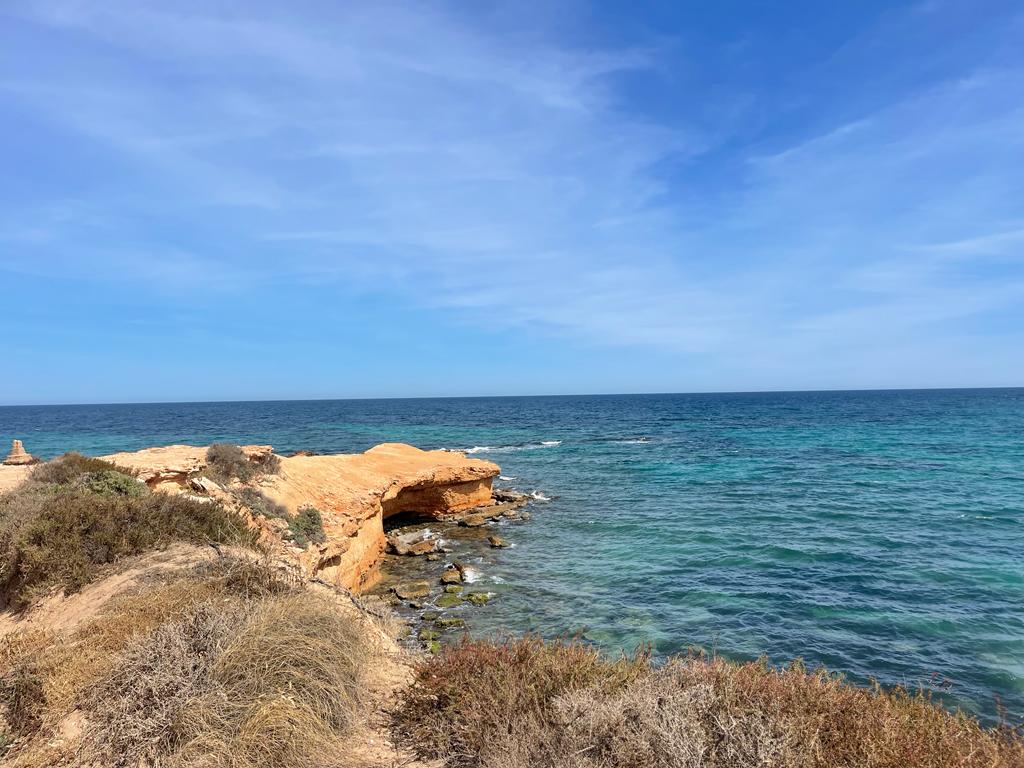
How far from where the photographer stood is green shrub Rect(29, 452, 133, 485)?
491 inches

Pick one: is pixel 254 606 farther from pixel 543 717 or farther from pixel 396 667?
pixel 543 717

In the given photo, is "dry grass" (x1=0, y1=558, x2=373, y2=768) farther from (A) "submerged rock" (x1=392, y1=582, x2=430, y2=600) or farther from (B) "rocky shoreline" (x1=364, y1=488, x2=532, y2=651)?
(A) "submerged rock" (x1=392, y1=582, x2=430, y2=600)

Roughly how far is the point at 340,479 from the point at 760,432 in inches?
1995

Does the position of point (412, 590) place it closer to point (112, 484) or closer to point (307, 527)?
point (307, 527)

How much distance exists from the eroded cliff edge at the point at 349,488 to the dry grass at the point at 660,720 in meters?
5.12

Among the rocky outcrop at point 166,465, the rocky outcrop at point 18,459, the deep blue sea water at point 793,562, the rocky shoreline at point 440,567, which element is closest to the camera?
the deep blue sea water at point 793,562

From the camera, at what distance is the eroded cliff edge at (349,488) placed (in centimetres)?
1514

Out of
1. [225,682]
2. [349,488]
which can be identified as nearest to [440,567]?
[349,488]

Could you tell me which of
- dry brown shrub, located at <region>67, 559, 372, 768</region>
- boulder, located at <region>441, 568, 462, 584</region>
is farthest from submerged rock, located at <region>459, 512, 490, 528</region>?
dry brown shrub, located at <region>67, 559, 372, 768</region>

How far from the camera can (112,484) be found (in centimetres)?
1160

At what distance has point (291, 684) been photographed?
5668 millimetres

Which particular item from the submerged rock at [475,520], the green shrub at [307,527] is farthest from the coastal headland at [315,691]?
the submerged rock at [475,520]

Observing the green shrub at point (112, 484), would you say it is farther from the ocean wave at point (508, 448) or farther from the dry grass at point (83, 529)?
the ocean wave at point (508, 448)

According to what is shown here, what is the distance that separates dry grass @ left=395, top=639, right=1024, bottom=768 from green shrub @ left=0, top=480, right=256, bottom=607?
18.9 feet
